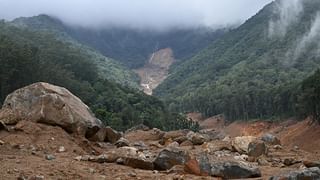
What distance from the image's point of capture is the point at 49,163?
591 inches

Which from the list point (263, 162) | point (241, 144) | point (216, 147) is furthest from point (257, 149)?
point (216, 147)

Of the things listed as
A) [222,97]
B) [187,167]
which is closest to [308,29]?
[222,97]

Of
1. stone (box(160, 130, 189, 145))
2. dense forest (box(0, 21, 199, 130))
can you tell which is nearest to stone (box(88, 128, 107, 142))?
stone (box(160, 130, 189, 145))

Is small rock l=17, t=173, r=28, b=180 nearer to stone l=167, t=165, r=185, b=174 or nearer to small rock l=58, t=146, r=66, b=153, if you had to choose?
stone l=167, t=165, r=185, b=174

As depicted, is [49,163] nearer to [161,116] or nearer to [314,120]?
[314,120]

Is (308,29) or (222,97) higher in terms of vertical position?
(308,29)

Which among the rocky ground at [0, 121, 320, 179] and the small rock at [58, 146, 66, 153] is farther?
the small rock at [58, 146, 66, 153]

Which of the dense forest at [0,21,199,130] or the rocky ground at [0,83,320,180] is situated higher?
the dense forest at [0,21,199,130]

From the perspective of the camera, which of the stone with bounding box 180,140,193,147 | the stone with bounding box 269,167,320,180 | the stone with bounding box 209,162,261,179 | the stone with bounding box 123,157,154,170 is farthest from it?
the stone with bounding box 180,140,193,147

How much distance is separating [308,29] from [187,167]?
518 feet

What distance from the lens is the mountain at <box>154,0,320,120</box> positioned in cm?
11662

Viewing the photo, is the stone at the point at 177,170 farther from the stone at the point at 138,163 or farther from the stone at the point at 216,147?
the stone at the point at 216,147

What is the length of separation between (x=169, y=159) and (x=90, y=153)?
4.61 metres

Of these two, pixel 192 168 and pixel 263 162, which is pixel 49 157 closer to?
pixel 192 168
